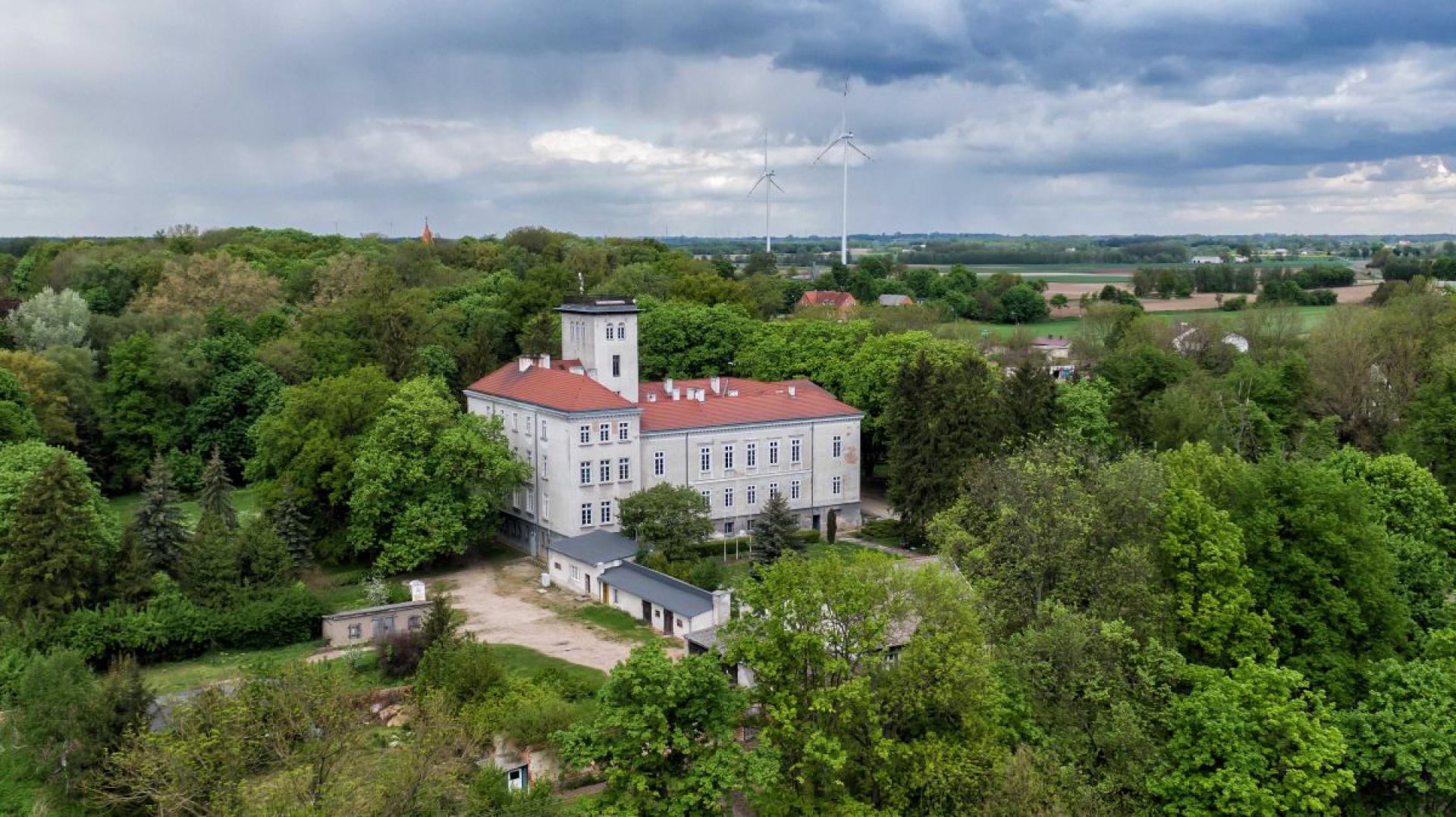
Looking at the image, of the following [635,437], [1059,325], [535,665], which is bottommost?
[535,665]

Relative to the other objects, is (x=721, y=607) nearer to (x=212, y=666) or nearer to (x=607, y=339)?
(x=212, y=666)

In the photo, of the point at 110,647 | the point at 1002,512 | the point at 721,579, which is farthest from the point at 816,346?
the point at 110,647

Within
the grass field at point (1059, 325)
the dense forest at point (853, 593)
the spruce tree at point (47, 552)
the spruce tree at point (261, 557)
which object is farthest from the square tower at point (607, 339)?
the grass field at point (1059, 325)

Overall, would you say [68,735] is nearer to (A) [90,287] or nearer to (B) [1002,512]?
(B) [1002,512]

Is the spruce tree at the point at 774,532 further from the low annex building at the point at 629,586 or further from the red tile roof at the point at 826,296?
the red tile roof at the point at 826,296

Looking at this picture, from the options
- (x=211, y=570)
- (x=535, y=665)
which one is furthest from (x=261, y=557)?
(x=535, y=665)

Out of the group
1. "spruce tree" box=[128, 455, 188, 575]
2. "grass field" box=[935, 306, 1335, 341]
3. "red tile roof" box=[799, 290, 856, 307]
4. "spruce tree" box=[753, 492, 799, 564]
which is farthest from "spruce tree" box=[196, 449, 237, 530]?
"red tile roof" box=[799, 290, 856, 307]
